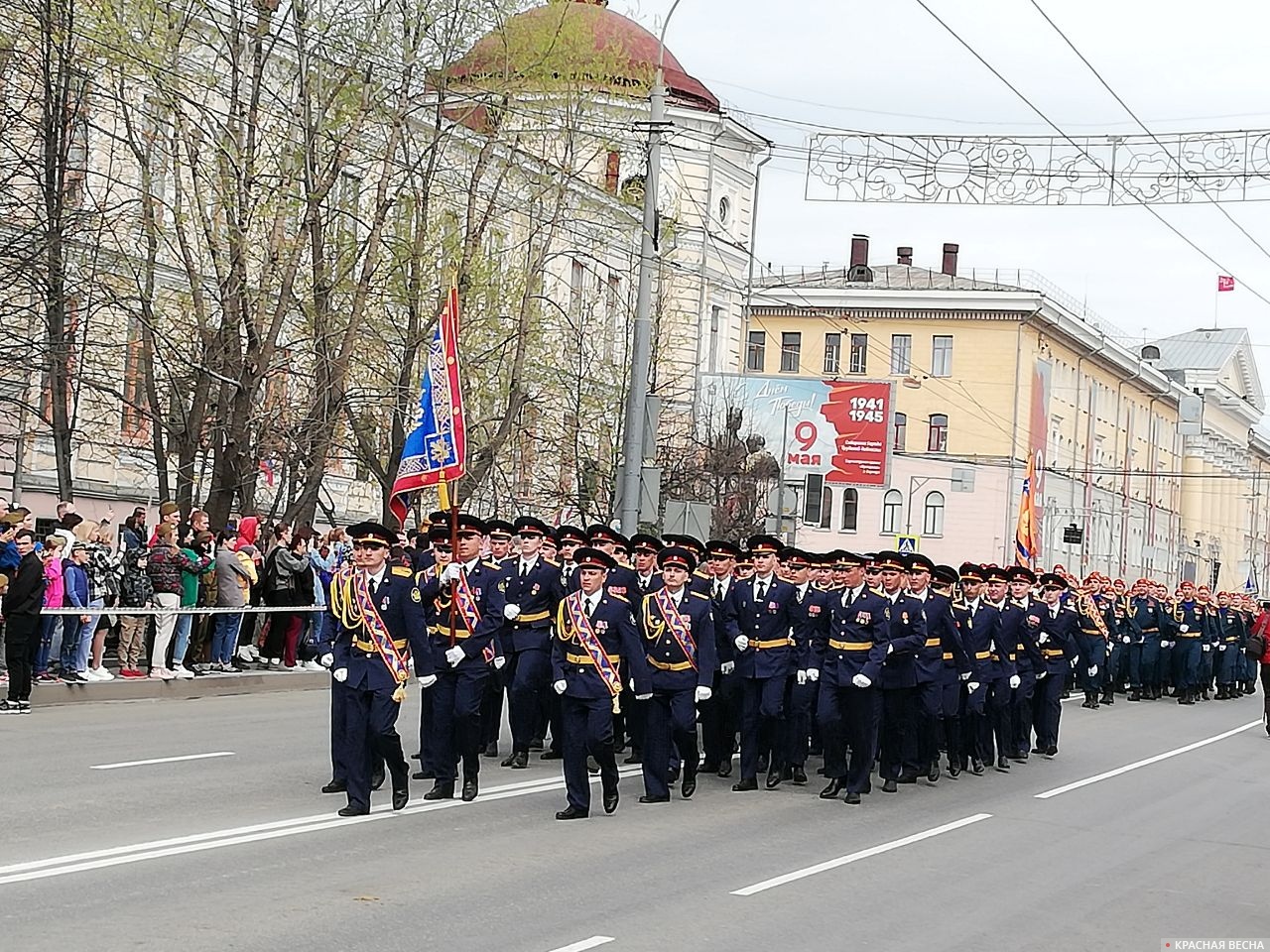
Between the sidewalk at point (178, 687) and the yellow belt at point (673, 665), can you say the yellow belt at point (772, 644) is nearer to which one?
the yellow belt at point (673, 665)

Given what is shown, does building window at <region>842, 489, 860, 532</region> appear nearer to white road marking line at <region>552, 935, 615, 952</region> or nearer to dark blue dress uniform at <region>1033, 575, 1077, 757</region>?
dark blue dress uniform at <region>1033, 575, 1077, 757</region>

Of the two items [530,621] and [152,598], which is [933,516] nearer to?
[152,598]

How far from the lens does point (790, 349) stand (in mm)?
80562

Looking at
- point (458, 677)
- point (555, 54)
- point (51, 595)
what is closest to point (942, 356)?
point (555, 54)

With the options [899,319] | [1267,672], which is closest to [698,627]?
[1267,672]

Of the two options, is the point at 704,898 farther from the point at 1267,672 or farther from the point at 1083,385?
the point at 1083,385

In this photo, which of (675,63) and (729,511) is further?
(675,63)

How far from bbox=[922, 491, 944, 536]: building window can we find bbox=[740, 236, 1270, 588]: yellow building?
57 millimetres

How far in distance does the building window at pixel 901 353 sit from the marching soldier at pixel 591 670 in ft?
217

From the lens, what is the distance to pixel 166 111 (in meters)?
25.7

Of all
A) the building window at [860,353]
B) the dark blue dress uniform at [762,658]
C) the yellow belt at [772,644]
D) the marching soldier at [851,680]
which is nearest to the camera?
the marching soldier at [851,680]

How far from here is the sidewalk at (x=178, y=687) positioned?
18.9 m

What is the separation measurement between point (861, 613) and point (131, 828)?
6.44m

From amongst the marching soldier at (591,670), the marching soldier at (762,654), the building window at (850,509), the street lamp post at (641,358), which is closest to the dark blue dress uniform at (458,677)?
the marching soldier at (591,670)
